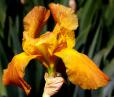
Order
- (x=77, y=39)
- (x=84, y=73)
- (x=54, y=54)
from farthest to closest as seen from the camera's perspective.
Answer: (x=77, y=39)
(x=54, y=54)
(x=84, y=73)

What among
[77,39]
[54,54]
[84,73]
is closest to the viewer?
[84,73]

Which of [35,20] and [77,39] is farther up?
[35,20]

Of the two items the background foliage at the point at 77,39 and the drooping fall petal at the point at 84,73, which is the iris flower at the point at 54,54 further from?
the background foliage at the point at 77,39

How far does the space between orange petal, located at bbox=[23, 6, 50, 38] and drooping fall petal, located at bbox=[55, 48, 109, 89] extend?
191 mm

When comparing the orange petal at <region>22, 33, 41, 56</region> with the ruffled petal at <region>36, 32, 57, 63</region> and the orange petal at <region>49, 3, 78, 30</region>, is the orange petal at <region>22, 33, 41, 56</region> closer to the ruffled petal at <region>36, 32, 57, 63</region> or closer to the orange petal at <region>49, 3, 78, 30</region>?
the ruffled petal at <region>36, 32, 57, 63</region>

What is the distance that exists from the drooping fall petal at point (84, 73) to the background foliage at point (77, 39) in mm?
725

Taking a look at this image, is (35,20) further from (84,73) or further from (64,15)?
(84,73)

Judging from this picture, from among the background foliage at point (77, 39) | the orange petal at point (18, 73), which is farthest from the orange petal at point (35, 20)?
the background foliage at point (77, 39)

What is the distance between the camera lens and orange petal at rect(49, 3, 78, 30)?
1794 millimetres

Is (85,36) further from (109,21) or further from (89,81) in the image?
(89,81)

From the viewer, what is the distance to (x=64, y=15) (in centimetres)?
180

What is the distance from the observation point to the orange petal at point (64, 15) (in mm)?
1794

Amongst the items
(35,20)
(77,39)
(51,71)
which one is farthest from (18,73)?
(77,39)

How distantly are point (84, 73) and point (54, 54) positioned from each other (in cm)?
17
